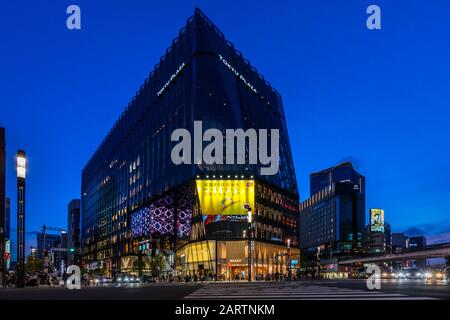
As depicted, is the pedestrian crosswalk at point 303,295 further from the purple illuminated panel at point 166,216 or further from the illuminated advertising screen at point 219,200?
the purple illuminated panel at point 166,216

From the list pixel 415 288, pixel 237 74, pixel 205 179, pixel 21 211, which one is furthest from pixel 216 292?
pixel 237 74

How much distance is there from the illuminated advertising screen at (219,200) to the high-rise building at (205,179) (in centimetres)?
19

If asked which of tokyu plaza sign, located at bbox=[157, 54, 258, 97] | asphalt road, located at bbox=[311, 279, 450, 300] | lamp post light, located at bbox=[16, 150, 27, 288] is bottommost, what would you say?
asphalt road, located at bbox=[311, 279, 450, 300]

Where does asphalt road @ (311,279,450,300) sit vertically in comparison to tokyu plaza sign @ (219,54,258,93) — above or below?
below

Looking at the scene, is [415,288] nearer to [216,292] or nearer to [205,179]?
[216,292]

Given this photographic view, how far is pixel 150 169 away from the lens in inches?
4808

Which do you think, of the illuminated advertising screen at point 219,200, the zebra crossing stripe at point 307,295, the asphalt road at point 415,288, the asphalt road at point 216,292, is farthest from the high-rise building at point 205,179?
the zebra crossing stripe at point 307,295

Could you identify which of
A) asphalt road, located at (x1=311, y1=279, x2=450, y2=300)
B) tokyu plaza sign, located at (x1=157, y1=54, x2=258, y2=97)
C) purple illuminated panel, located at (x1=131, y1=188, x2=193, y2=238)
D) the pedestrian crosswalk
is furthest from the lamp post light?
tokyu plaza sign, located at (x1=157, y1=54, x2=258, y2=97)

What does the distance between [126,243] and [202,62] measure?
61.2 metres

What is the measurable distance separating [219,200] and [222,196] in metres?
0.97

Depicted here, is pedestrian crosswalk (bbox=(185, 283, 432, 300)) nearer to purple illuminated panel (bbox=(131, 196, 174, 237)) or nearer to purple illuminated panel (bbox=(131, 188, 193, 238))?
purple illuminated panel (bbox=(131, 188, 193, 238))

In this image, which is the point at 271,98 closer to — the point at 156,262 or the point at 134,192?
the point at 134,192

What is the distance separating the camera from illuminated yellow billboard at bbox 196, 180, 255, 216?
95000 millimetres
